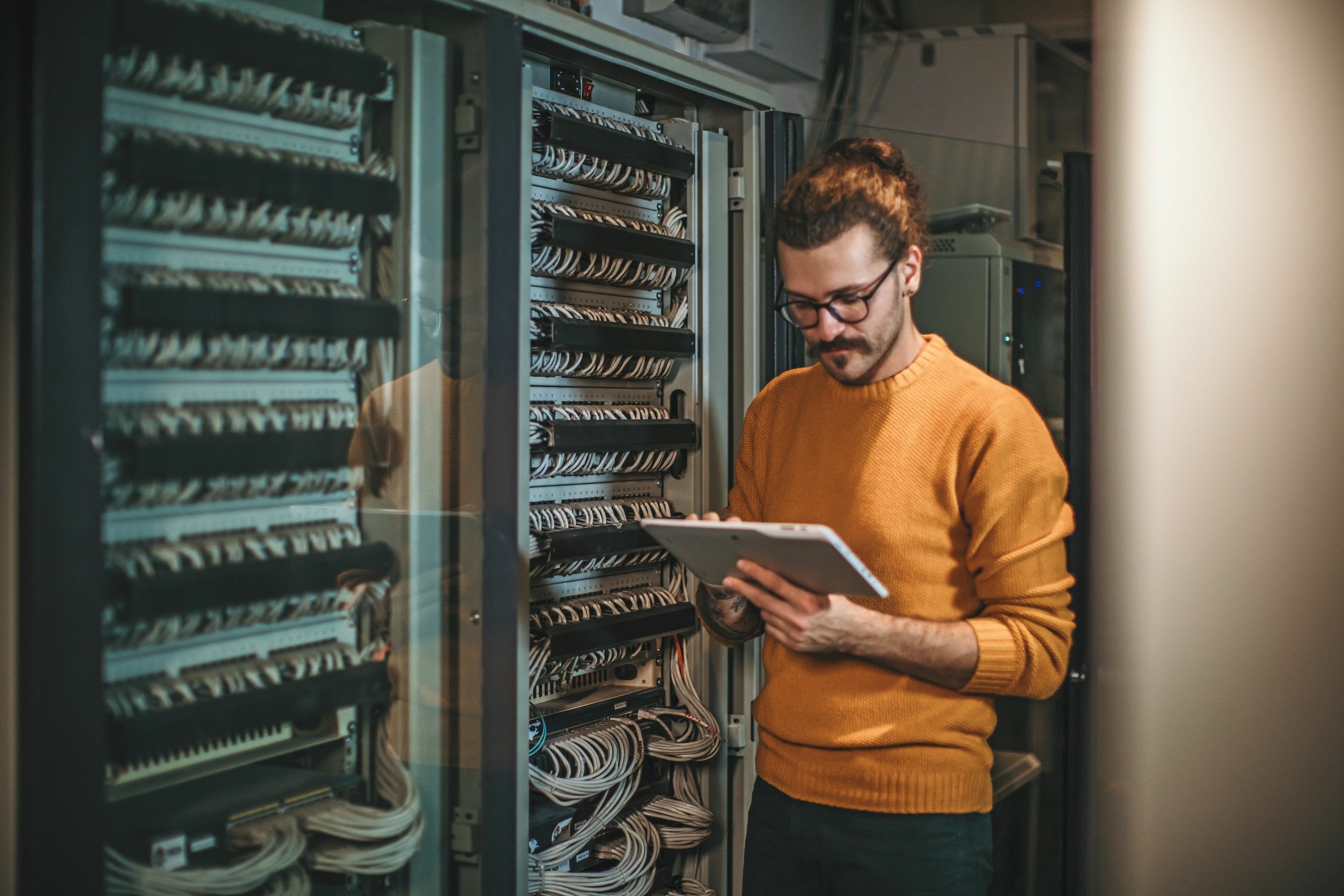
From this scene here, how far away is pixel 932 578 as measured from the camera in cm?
142

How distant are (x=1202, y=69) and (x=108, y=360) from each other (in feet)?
3.49

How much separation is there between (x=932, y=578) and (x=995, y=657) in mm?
134

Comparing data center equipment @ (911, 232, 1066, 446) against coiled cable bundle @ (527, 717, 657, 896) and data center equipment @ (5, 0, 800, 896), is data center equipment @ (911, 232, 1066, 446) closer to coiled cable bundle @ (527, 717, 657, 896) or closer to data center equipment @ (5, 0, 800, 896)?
data center equipment @ (5, 0, 800, 896)

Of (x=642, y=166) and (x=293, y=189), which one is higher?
(x=642, y=166)

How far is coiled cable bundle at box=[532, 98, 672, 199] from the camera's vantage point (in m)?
1.79

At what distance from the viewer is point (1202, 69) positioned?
701mm

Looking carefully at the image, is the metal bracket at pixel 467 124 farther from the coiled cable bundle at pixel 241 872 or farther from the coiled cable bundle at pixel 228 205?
the coiled cable bundle at pixel 241 872

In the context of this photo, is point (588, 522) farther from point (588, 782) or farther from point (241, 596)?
point (241, 596)

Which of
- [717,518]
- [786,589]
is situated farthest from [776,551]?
[717,518]

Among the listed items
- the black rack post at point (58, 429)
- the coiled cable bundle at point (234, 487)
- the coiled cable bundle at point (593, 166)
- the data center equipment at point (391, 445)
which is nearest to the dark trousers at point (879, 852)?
the data center equipment at point (391, 445)

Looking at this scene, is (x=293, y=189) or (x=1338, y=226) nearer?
(x=1338, y=226)

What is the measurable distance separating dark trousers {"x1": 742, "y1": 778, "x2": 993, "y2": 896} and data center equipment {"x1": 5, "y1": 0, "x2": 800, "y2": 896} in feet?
1.41

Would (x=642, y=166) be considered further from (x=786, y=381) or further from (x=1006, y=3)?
(x=1006, y=3)

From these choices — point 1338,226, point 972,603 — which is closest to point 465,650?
point 972,603
